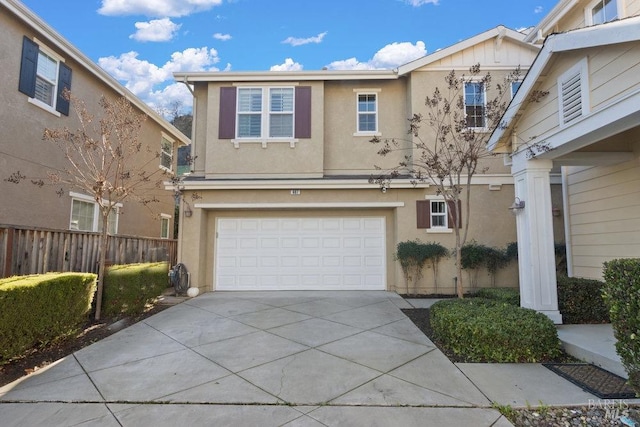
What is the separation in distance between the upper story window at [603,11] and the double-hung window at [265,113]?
7.31 m

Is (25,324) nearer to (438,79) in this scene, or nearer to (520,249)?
(520,249)

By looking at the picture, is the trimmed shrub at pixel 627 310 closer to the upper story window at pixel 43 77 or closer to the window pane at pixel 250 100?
the window pane at pixel 250 100

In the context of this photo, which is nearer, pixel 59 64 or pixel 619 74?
pixel 619 74

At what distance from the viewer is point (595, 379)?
3.78m

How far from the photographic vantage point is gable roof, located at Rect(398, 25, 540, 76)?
973 cm

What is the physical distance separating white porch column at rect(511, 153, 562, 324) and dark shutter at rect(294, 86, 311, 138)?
19.2 feet

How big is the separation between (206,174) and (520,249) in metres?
8.19

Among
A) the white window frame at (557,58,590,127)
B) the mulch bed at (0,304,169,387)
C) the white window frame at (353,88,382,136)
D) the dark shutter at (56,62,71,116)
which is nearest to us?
the mulch bed at (0,304,169,387)

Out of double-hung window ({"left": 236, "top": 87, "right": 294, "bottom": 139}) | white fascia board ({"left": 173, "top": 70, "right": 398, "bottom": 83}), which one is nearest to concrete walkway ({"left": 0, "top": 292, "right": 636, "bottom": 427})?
double-hung window ({"left": 236, "top": 87, "right": 294, "bottom": 139})

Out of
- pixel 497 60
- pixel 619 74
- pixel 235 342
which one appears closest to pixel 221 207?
pixel 235 342

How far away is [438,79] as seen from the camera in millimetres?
9859

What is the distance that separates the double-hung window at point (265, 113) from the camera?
33.1ft

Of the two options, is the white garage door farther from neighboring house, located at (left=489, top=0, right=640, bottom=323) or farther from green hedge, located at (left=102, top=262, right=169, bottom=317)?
neighboring house, located at (left=489, top=0, right=640, bottom=323)

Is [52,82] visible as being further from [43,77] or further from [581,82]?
[581,82]
